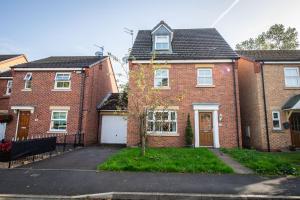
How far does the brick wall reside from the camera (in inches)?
579

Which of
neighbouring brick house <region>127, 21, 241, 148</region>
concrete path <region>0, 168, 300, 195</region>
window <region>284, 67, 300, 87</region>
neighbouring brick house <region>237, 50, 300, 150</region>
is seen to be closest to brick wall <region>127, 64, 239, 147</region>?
neighbouring brick house <region>127, 21, 241, 148</region>

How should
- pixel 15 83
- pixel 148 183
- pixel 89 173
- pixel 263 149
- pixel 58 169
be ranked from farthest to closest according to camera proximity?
pixel 15 83, pixel 263 149, pixel 58 169, pixel 89 173, pixel 148 183

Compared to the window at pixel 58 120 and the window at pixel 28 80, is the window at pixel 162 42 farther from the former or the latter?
the window at pixel 28 80

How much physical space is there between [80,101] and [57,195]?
1201 centimetres

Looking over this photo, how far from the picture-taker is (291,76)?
1541 cm

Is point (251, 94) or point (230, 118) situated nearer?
point (230, 118)

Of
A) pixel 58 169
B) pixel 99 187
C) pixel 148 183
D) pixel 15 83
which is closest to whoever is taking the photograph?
pixel 99 187

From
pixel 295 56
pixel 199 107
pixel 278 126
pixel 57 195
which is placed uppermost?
pixel 295 56

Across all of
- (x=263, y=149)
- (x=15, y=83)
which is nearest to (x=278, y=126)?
(x=263, y=149)

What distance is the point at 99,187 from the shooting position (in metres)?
6.38

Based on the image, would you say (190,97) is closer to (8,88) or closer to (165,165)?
(165,165)

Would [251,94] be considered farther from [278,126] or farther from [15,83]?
[15,83]

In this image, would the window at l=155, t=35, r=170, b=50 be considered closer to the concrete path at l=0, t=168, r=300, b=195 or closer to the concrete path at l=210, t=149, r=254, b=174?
the concrete path at l=210, t=149, r=254, b=174

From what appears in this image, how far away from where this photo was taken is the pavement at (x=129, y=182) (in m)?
6.11
